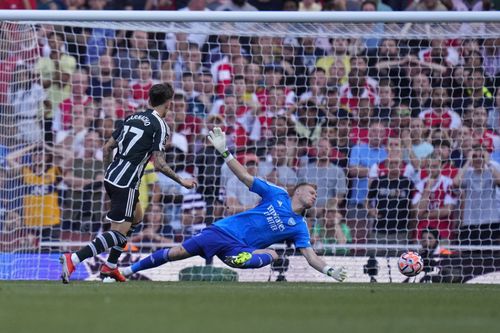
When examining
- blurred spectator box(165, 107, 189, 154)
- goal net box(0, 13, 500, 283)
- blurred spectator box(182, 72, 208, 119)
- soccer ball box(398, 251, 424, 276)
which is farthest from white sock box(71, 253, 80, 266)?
blurred spectator box(182, 72, 208, 119)

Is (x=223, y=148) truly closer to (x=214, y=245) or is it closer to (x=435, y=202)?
(x=214, y=245)

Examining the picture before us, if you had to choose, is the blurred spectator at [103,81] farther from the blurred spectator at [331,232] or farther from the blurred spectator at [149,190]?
the blurred spectator at [331,232]

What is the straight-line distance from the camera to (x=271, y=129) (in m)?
14.7

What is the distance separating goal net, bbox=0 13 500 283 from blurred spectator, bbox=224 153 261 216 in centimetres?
2

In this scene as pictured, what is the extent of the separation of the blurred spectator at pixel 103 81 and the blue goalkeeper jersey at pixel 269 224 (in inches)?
166

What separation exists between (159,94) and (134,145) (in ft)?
1.97

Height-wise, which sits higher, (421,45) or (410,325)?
(421,45)

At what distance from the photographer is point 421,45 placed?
15305mm

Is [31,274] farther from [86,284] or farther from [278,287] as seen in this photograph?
[278,287]

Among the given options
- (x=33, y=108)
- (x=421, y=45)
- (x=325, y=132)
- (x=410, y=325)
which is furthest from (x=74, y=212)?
(x=410, y=325)

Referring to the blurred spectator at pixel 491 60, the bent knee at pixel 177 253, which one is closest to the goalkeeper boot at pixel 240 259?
the bent knee at pixel 177 253

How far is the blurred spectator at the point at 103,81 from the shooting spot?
14891 millimetres

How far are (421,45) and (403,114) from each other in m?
1.29

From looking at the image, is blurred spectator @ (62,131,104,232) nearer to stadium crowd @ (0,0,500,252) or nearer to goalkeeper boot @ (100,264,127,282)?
stadium crowd @ (0,0,500,252)
